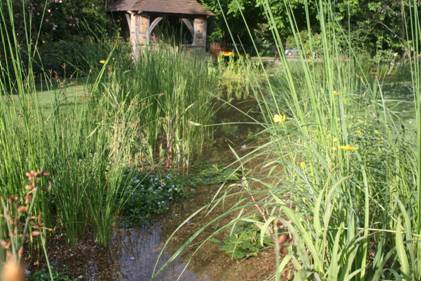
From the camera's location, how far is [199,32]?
52.8 ft

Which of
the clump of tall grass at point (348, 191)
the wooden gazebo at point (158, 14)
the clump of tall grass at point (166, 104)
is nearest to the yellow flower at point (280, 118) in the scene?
the clump of tall grass at point (348, 191)

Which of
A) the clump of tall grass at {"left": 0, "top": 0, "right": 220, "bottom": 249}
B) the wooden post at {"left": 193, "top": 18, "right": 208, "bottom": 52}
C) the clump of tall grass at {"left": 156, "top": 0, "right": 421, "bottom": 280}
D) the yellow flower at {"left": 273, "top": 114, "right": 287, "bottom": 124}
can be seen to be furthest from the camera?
the wooden post at {"left": 193, "top": 18, "right": 208, "bottom": 52}

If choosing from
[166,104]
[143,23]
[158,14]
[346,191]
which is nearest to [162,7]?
[158,14]

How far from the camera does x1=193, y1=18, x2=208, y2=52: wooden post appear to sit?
52.6 feet

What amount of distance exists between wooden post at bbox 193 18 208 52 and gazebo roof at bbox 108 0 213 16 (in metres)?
0.35

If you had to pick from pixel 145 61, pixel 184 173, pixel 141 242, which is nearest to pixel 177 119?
pixel 184 173

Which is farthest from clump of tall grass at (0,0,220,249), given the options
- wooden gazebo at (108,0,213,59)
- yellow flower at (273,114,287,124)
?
Result: wooden gazebo at (108,0,213,59)

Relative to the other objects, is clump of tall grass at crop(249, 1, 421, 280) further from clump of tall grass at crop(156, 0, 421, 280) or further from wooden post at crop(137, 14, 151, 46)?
wooden post at crop(137, 14, 151, 46)

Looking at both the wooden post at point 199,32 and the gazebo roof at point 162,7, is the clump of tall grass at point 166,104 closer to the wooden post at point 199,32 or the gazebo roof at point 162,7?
the gazebo roof at point 162,7

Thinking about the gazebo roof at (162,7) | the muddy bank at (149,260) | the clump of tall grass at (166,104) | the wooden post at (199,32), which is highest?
the gazebo roof at (162,7)

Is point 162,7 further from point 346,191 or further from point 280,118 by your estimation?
point 346,191

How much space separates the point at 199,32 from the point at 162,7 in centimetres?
182

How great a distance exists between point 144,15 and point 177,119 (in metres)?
10.9

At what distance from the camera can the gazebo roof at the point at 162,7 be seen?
1451 centimetres
